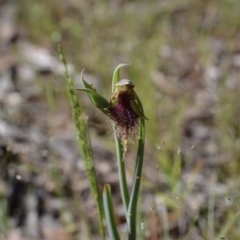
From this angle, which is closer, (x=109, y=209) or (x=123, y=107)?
(x=123, y=107)

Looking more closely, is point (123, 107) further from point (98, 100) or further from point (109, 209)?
point (109, 209)

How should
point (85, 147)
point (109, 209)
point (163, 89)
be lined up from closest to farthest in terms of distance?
→ point (109, 209) → point (85, 147) → point (163, 89)

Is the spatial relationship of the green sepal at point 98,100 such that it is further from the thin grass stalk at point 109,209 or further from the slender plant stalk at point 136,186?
the thin grass stalk at point 109,209

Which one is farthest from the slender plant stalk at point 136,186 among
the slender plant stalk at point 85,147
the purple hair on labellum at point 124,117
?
the slender plant stalk at point 85,147

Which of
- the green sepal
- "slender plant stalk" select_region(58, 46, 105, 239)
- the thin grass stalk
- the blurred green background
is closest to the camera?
the green sepal

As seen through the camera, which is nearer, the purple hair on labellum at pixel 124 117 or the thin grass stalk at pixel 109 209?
the purple hair on labellum at pixel 124 117

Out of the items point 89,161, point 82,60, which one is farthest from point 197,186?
point 82,60

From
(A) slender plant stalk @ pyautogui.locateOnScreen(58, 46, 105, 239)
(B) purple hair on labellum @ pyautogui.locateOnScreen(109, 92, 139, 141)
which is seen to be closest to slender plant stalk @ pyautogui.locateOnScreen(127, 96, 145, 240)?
(B) purple hair on labellum @ pyautogui.locateOnScreen(109, 92, 139, 141)

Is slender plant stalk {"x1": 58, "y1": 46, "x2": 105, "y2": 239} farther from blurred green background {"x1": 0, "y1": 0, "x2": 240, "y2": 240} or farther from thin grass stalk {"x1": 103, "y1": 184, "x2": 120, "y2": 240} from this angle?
blurred green background {"x1": 0, "y1": 0, "x2": 240, "y2": 240}

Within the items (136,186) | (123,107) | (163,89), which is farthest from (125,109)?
(163,89)
